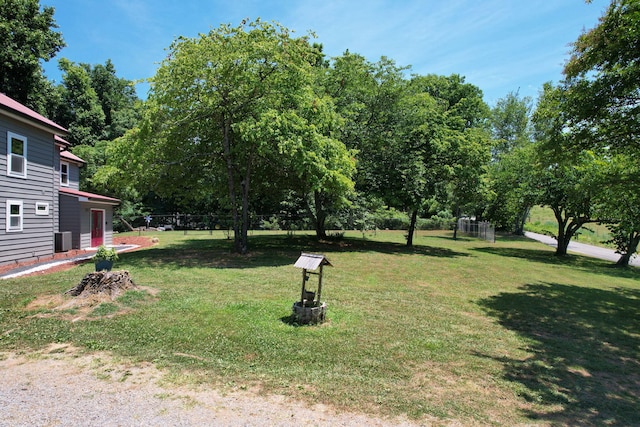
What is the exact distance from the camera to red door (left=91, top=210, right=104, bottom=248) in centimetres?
1897

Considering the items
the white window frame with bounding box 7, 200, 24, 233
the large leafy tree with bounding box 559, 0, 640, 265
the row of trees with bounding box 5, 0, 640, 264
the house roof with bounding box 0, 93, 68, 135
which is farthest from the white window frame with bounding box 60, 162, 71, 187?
the large leafy tree with bounding box 559, 0, 640, 265

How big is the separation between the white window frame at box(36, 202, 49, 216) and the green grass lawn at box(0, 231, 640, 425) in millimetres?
3951

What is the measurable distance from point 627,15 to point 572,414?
714cm

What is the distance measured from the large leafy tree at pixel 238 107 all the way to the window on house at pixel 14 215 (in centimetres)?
390

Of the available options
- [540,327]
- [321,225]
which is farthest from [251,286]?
[321,225]

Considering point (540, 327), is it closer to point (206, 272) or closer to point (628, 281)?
point (206, 272)

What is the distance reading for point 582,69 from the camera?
27.4 ft

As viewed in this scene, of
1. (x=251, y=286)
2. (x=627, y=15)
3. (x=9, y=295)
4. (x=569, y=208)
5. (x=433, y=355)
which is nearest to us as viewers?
(x=433, y=355)

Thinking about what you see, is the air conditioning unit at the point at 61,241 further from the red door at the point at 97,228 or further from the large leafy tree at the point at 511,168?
the large leafy tree at the point at 511,168

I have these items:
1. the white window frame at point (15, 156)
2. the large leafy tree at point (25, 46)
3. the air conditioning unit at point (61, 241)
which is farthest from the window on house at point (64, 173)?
the large leafy tree at point (25, 46)

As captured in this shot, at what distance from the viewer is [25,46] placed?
71.2ft

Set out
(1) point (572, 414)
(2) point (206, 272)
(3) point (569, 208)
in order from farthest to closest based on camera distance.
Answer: (3) point (569, 208) → (2) point (206, 272) → (1) point (572, 414)

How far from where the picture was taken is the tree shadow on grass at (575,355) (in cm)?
416

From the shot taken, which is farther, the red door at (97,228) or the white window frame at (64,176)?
the red door at (97,228)
